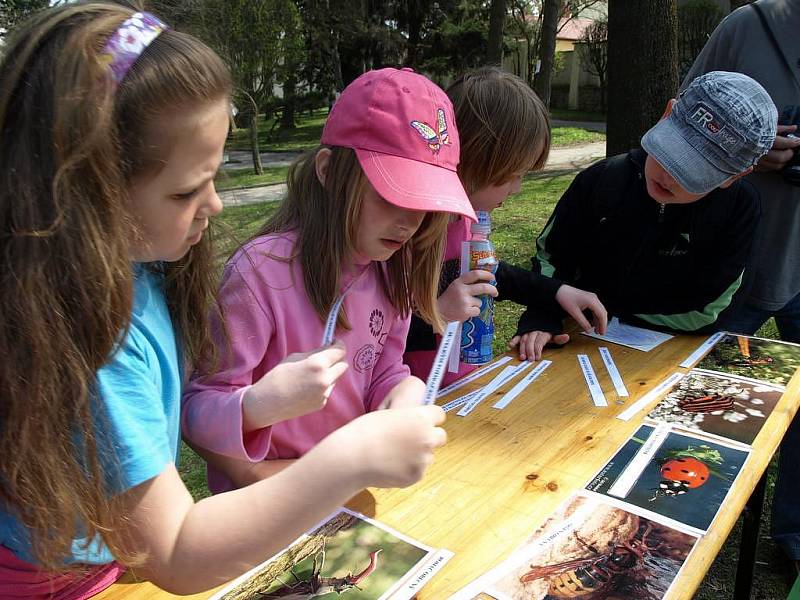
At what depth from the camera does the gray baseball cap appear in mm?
1751

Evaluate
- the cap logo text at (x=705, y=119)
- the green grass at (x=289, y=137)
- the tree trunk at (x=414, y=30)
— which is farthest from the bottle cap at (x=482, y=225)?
the tree trunk at (x=414, y=30)

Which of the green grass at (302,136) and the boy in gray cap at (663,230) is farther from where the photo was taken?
the green grass at (302,136)

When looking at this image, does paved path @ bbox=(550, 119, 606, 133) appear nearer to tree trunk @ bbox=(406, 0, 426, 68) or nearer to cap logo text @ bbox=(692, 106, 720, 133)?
tree trunk @ bbox=(406, 0, 426, 68)

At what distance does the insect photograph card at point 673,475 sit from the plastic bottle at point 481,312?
0.48m

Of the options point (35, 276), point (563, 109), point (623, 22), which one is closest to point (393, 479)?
point (35, 276)

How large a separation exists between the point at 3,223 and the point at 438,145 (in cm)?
86

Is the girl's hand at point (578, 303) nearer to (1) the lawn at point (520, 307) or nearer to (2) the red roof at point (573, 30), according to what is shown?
(1) the lawn at point (520, 307)

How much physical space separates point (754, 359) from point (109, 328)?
189 cm

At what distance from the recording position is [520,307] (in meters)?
4.90

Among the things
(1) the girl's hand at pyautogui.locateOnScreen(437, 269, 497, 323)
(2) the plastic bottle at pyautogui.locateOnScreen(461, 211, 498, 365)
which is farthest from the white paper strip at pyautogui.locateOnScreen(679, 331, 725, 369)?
(1) the girl's hand at pyautogui.locateOnScreen(437, 269, 497, 323)

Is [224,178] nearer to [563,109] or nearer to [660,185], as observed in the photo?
[660,185]

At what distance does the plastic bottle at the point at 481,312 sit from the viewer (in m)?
1.67

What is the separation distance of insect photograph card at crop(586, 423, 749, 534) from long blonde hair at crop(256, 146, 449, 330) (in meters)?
0.54

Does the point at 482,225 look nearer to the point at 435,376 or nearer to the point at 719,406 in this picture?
the point at 435,376
